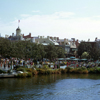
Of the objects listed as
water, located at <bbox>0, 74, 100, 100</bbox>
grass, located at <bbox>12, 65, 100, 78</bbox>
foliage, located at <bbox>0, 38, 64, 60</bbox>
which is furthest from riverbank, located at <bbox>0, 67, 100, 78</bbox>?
water, located at <bbox>0, 74, 100, 100</bbox>

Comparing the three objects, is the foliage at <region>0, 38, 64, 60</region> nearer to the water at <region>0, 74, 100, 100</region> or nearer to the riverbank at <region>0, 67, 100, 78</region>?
the riverbank at <region>0, 67, 100, 78</region>

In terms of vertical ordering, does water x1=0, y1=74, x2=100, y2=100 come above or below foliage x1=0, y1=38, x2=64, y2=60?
below

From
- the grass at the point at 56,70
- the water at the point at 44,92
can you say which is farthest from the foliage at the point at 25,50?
the water at the point at 44,92

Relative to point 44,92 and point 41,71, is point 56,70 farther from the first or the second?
point 44,92

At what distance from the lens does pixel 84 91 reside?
3197cm

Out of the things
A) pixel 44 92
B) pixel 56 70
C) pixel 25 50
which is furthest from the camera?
pixel 25 50

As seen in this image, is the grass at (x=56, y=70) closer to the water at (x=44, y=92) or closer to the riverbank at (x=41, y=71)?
the riverbank at (x=41, y=71)

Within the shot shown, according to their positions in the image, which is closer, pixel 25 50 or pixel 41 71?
pixel 41 71

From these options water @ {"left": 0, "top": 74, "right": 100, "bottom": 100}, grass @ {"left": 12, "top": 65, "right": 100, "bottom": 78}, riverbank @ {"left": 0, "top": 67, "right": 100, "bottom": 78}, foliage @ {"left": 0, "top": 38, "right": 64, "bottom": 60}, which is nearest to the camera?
water @ {"left": 0, "top": 74, "right": 100, "bottom": 100}

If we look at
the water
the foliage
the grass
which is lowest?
the water

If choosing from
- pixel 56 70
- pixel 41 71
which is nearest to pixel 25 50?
pixel 56 70

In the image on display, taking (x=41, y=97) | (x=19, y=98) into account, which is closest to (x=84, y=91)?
(x=41, y=97)

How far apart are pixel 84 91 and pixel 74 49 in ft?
310

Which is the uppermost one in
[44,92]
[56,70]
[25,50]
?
[25,50]
